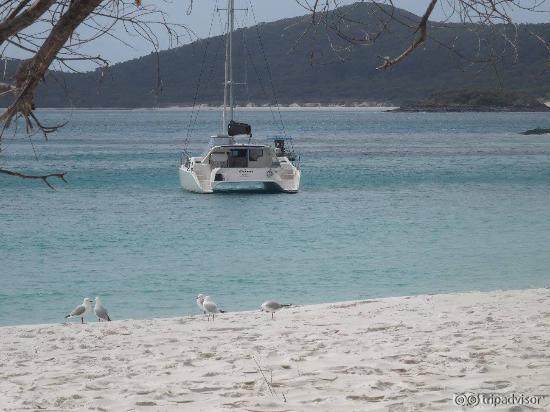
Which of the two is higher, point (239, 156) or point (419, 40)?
point (419, 40)

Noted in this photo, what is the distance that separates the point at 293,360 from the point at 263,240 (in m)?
17.2

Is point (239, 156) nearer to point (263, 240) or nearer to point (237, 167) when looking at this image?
point (237, 167)

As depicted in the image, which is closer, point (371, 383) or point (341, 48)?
point (341, 48)

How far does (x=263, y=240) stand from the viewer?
2439cm

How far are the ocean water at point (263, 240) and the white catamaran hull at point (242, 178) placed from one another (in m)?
0.54

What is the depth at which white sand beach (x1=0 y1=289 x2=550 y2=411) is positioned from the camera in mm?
5871

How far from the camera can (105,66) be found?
4.00m

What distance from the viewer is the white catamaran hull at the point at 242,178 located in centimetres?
3200

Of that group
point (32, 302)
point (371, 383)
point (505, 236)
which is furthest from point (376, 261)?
point (371, 383)

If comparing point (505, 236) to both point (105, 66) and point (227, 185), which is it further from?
point (105, 66)

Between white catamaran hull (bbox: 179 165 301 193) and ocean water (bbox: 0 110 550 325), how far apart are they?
535mm

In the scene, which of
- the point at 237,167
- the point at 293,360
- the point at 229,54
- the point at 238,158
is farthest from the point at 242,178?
the point at 293,360

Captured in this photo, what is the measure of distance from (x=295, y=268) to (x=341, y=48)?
15095 millimetres

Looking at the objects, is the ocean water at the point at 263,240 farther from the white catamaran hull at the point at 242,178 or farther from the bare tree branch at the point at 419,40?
the bare tree branch at the point at 419,40
